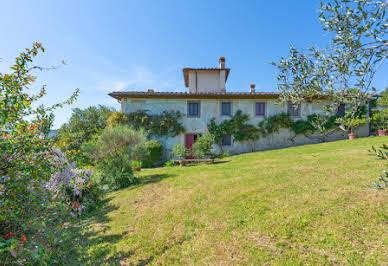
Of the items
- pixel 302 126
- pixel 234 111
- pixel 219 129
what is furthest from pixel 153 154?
pixel 302 126

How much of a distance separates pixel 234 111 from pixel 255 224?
13.3m

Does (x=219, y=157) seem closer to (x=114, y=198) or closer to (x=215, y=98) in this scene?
(x=215, y=98)

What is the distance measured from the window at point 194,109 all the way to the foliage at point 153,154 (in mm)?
3972

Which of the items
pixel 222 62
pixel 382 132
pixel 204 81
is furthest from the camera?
pixel 204 81

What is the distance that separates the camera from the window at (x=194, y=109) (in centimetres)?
1644

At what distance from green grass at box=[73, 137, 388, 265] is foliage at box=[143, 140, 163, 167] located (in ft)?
24.0

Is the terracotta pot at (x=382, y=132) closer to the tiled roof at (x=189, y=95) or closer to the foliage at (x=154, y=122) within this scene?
the tiled roof at (x=189, y=95)

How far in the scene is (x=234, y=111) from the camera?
54.3ft

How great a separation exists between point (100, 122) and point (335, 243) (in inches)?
1017

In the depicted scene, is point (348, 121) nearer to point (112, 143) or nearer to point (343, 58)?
point (343, 58)

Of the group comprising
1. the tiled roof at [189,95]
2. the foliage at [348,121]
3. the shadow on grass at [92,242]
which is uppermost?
the tiled roof at [189,95]

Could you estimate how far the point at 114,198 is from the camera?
740 cm

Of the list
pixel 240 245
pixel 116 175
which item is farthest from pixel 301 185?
pixel 116 175

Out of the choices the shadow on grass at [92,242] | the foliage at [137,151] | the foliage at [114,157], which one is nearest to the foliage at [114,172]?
the foliage at [114,157]
